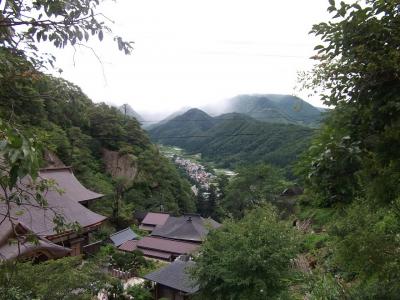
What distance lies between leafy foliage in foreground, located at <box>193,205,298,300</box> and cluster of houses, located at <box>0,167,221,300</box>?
88cm

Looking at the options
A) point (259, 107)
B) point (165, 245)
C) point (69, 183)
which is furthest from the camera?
point (259, 107)

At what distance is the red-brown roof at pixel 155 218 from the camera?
31.1 meters

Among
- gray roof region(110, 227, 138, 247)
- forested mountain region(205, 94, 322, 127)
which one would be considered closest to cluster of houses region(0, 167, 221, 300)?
gray roof region(110, 227, 138, 247)

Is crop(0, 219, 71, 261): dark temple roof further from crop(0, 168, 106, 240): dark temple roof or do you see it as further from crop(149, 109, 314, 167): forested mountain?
crop(149, 109, 314, 167): forested mountain

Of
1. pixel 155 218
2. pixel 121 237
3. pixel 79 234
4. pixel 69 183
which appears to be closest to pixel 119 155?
pixel 155 218

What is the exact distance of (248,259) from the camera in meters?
8.39

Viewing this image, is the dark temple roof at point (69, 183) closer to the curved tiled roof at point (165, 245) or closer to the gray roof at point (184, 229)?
the curved tiled roof at point (165, 245)

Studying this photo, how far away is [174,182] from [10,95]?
37.2 m

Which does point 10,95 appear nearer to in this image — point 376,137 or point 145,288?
point 376,137

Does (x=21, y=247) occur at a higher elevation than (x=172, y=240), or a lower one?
higher

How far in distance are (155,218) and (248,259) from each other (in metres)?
24.2

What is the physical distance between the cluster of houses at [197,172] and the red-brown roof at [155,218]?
1582 inches

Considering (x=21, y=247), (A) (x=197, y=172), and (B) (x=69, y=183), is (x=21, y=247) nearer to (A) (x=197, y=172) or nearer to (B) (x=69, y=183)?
(B) (x=69, y=183)

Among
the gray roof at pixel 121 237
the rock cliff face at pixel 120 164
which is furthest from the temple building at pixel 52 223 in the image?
the rock cliff face at pixel 120 164
